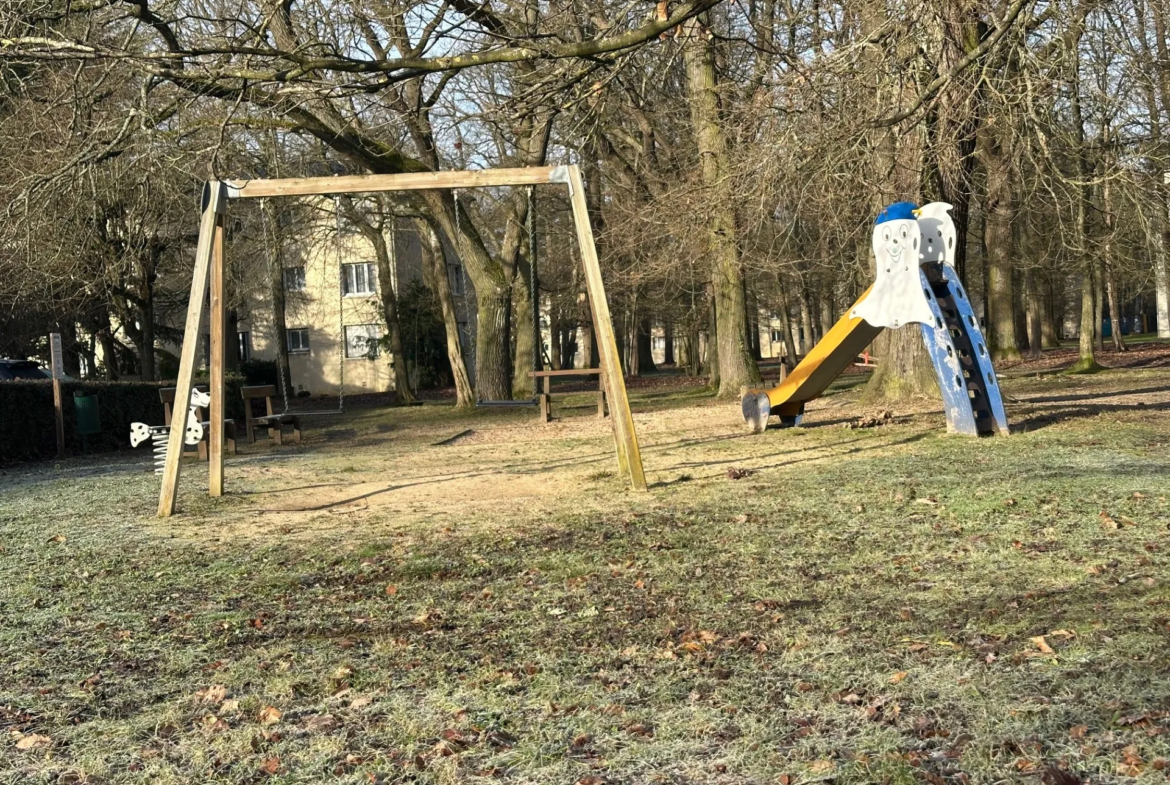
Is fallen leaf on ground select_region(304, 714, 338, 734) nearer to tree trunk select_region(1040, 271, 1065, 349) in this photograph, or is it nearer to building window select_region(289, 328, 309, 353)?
tree trunk select_region(1040, 271, 1065, 349)

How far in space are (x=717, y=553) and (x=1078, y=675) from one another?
9.53ft

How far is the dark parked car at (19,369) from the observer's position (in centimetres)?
3039

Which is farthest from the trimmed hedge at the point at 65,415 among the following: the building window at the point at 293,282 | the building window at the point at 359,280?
the building window at the point at 359,280

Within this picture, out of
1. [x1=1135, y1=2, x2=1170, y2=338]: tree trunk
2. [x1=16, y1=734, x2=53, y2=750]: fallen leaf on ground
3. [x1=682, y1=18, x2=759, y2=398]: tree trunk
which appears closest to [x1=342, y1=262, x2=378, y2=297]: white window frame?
[x1=682, y1=18, x2=759, y2=398]: tree trunk

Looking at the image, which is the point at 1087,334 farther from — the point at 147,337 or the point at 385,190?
the point at 147,337

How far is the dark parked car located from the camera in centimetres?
3039

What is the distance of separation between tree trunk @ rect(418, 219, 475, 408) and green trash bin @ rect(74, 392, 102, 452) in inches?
297

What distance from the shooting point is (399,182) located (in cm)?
938

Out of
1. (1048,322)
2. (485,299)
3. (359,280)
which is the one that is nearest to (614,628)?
(485,299)

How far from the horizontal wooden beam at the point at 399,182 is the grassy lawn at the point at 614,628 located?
2629mm

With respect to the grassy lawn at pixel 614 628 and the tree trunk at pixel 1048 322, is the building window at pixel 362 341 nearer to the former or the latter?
the tree trunk at pixel 1048 322

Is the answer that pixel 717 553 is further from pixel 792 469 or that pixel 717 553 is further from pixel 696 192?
pixel 696 192

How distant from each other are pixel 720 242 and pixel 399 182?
1032 centimetres

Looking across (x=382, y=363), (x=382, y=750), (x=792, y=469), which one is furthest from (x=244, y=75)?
(x=382, y=363)
